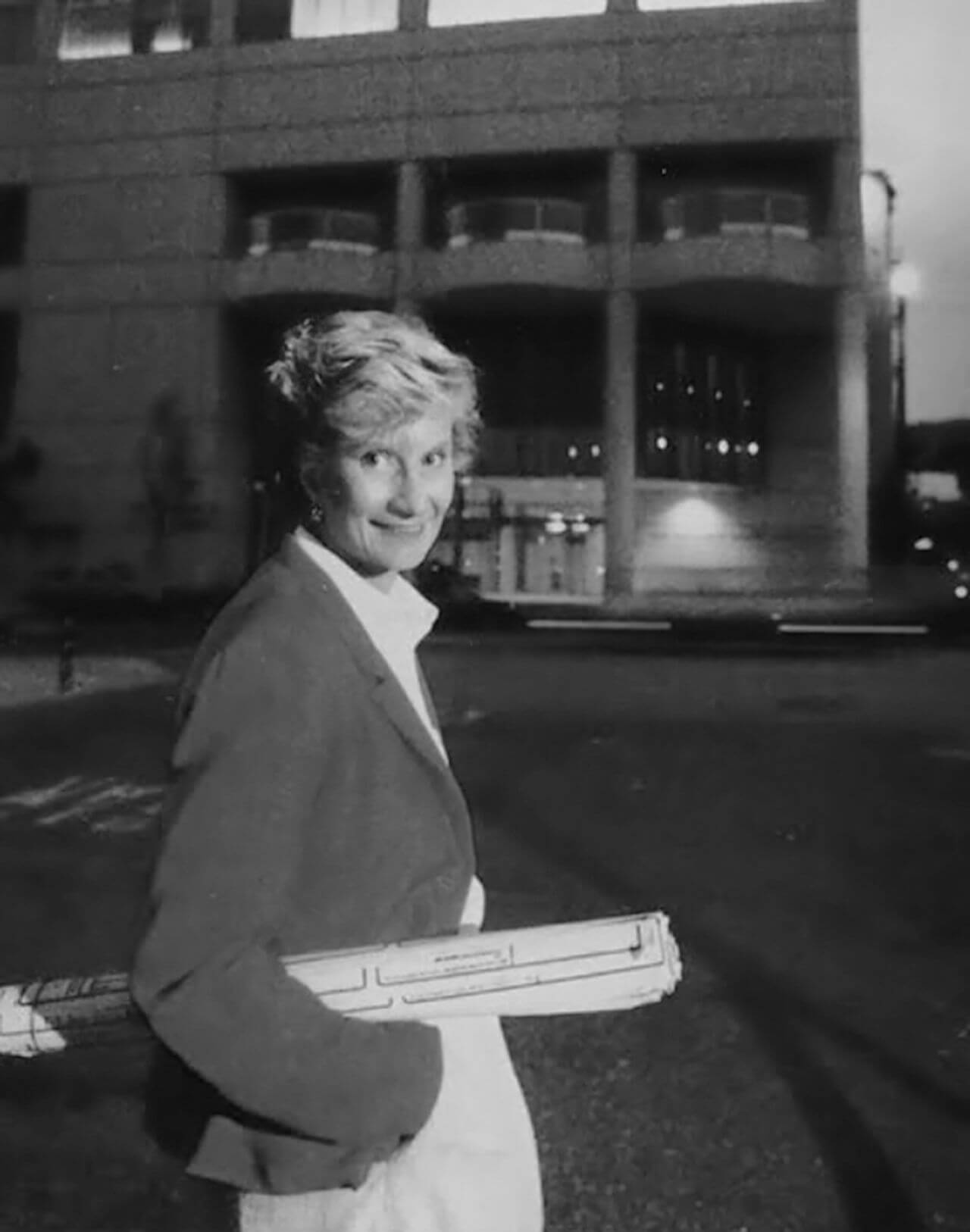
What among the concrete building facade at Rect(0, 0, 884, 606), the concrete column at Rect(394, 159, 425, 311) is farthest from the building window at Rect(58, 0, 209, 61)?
the concrete column at Rect(394, 159, 425, 311)

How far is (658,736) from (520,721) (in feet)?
2.87

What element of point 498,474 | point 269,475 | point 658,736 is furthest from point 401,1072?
point 498,474

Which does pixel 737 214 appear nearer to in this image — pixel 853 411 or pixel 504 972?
pixel 853 411

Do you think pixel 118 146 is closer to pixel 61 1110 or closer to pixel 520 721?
pixel 520 721

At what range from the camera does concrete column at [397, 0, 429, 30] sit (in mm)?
13633

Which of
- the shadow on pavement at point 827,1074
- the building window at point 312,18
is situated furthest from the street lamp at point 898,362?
the shadow on pavement at point 827,1074

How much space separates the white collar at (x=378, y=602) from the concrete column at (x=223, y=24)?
16866 millimetres

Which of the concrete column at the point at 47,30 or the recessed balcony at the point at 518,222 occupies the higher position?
the concrete column at the point at 47,30

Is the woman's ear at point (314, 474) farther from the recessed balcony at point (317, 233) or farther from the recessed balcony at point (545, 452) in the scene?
the recessed balcony at point (545, 452)

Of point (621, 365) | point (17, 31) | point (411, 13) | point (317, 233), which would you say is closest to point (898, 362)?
point (621, 365)

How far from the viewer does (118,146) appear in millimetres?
17172

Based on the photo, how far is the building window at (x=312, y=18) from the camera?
505 inches

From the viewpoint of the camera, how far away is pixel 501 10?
50.6 feet

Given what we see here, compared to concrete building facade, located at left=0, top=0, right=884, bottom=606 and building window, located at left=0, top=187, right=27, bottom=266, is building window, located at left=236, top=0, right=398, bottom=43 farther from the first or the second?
building window, located at left=0, top=187, right=27, bottom=266
